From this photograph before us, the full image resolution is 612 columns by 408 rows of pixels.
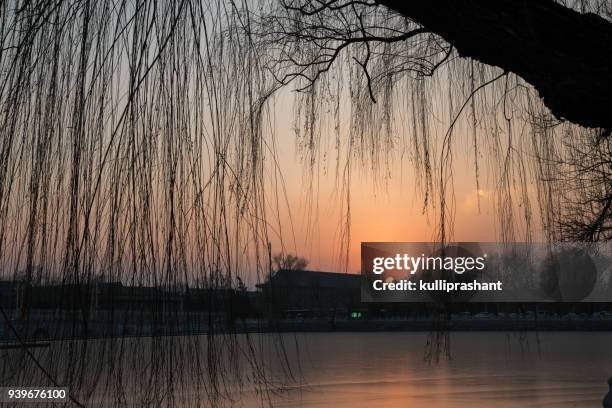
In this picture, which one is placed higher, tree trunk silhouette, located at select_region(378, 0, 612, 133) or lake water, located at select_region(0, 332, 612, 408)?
tree trunk silhouette, located at select_region(378, 0, 612, 133)

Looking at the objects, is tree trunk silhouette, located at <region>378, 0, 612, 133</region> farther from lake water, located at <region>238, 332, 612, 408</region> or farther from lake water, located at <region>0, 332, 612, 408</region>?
lake water, located at <region>238, 332, 612, 408</region>

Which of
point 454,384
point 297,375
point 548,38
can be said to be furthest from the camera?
point 454,384

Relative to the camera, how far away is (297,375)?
1142cm

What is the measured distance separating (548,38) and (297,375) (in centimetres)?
1039

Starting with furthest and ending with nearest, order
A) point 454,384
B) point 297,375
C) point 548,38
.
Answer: point 454,384, point 297,375, point 548,38

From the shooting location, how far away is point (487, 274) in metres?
2.09

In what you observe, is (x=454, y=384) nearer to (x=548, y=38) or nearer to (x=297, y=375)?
(x=297, y=375)

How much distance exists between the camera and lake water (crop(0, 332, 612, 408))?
120 centimetres

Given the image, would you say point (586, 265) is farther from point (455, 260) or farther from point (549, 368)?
point (549, 368)

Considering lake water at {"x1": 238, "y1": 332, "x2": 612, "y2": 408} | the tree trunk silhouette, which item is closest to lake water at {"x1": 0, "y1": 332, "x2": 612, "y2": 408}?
lake water at {"x1": 238, "y1": 332, "x2": 612, "y2": 408}

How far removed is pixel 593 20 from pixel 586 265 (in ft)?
6.74

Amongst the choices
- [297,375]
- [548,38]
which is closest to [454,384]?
[297,375]

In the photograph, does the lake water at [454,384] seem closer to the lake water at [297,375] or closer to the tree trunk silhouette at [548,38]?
the lake water at [297,375]

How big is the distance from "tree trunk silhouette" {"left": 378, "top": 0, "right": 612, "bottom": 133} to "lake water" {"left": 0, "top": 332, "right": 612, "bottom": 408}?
1.87 feet
